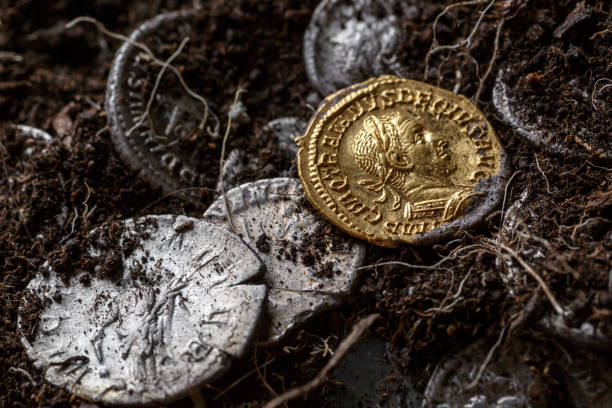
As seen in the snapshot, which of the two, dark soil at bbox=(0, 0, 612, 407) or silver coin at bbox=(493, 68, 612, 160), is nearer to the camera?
dark soil at bbox=(0, 0, 612, 407)

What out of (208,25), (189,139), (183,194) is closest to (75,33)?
(208,25)

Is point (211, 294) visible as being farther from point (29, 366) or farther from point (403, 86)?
point (403, 86)

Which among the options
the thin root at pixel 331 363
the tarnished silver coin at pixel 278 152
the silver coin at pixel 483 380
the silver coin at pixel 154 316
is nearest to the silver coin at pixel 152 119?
the tarnished silver coin at pixel 278 152

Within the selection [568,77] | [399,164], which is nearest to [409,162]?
[399,164]

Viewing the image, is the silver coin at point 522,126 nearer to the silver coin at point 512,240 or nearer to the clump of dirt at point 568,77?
the clump of dirt at point 568,77

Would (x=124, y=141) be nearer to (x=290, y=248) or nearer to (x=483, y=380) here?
(x=290, y=248)

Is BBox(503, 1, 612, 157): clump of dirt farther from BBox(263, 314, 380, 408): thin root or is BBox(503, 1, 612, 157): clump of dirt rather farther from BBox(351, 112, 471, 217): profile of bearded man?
BBox(263, 314, 380, 408): thin root

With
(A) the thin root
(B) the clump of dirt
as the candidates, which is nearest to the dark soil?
(B) the clump of dirt
